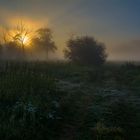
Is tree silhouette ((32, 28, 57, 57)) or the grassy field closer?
the grassy field

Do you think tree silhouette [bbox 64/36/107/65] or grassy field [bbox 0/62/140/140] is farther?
tree silhouette [bbox 64/36/107/65]

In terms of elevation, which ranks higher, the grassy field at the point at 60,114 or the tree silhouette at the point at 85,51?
the tree silhouette at the point at 85,51

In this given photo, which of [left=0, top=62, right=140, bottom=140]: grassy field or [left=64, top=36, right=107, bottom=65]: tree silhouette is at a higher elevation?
[left=64, top=36, right=107, bottom=65]: tree silhouette

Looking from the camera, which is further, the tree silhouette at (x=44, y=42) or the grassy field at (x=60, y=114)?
the tree silhouette at (x=44, y=42)

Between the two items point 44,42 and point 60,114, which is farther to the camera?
point 44,42

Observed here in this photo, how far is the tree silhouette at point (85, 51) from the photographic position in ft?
178

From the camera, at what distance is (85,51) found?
54375 millimetres

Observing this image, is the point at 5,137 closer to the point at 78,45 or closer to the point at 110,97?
the point at 110,97

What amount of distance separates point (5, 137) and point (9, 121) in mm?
1076

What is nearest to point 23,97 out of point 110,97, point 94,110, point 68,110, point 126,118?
point 68,110

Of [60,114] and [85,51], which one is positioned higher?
[85,51]

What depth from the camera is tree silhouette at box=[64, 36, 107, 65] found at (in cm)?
5416

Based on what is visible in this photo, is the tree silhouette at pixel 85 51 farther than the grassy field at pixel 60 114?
Yes

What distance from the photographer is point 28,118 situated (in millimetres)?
11469
